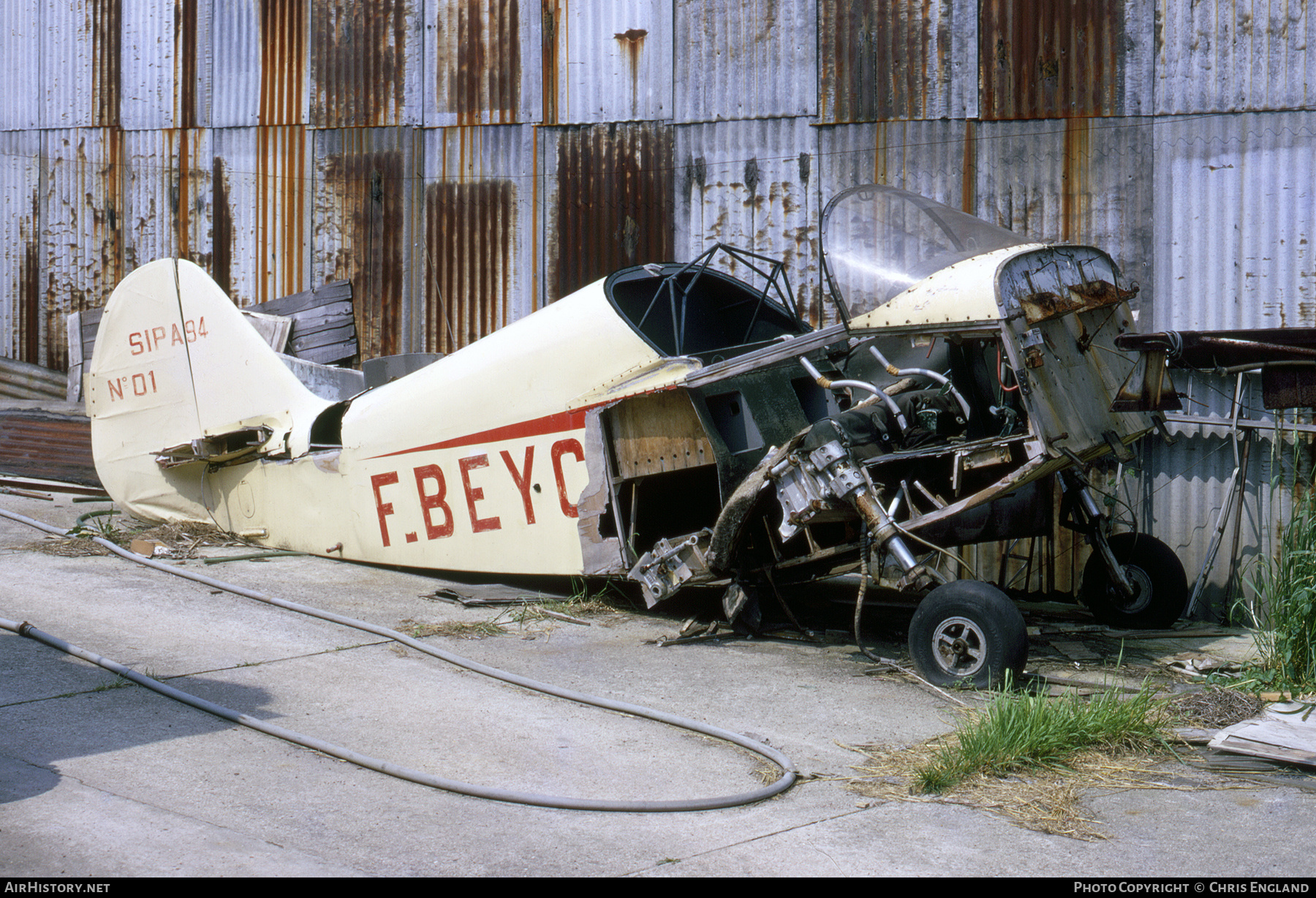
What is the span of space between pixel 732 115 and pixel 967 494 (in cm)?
450

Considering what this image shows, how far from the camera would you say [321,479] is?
27.2ft

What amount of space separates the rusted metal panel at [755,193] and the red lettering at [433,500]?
3.35m

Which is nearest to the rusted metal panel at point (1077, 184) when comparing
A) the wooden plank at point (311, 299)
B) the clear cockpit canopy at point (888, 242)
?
the clear cockpit canopy at point (888, 242)

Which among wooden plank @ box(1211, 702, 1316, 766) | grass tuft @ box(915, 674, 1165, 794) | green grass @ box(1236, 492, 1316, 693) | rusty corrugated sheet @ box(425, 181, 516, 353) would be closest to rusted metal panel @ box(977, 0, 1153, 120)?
rusty corrugated sheet @ box(425, 181, 516, 353)

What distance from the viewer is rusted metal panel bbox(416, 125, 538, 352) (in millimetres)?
10344

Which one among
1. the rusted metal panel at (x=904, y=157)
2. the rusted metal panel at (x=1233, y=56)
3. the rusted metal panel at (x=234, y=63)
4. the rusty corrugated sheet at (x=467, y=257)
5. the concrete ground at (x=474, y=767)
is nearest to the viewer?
the concrete ground at (x=474, y=767)

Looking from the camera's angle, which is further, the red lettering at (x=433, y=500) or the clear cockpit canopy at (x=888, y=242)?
the red lettering at (x=433, y=500)

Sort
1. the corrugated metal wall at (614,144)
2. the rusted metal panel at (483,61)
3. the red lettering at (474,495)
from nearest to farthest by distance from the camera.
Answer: the red lettering at (474,495), the corrugated metal wall at (614,144), the rusted metal panel at (483,61)

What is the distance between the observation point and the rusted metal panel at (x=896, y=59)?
9.09 meters

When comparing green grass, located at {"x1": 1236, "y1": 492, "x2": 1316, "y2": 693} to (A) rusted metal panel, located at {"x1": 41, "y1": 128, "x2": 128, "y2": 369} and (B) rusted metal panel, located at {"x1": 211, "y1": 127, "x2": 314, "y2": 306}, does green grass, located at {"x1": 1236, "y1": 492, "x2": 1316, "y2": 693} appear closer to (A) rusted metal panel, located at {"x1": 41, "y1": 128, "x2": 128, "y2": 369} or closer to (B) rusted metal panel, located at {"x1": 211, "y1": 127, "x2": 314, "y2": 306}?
(B) rusted metal panel, located at {"x1": 211, "y1": 127, "x2": 314, "y2": 306}

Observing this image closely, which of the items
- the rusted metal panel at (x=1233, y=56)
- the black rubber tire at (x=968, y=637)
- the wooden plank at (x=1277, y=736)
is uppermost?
the rusted metal panel at (x=1233, y=56)

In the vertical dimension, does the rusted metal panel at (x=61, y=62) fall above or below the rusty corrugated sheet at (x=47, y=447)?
above

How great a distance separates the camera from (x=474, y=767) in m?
4.36

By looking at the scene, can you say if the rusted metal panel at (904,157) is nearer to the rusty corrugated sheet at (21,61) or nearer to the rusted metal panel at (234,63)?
the rusted metal panel at (234,63)
